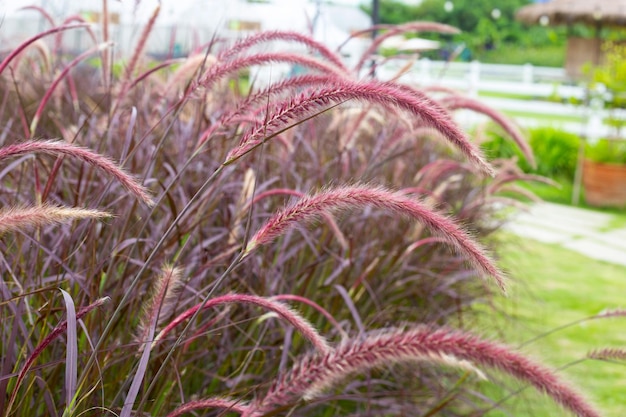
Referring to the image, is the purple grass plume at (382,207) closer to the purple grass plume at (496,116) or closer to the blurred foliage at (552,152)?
the purple grass plume at (496,116)

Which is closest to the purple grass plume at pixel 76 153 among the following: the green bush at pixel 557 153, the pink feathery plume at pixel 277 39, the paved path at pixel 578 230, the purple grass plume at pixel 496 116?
the pink feathery plume at pixel 277 39

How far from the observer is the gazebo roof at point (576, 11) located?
16.8 metres

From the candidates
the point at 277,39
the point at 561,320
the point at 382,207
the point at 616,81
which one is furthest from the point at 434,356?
the point at 616,81

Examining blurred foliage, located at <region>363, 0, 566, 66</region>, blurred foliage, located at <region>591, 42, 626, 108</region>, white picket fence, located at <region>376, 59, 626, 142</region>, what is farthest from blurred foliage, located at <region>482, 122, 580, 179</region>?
blurred foliage, located at <region>363, 0, 566, 66</region>

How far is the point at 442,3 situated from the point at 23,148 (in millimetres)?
57176

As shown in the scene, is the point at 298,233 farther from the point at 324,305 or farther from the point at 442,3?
the point at 442,3

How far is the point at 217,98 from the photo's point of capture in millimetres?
3326

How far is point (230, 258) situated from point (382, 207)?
3.30ft

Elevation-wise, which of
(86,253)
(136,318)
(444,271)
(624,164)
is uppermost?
(86,253)

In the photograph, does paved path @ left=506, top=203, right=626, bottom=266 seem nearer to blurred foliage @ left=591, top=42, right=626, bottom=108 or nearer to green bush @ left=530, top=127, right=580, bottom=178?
blurred foliage @ left=591, top=42, right=626, bottom=108

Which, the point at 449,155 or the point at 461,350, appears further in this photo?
the point at 449,155

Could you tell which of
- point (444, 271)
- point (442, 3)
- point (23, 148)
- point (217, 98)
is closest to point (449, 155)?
point (217, 98)

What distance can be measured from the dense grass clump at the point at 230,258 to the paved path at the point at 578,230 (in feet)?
7.77

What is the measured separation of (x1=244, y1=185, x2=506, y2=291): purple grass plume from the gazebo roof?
56.1ft
